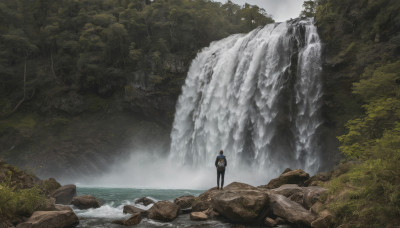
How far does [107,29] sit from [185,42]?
8.60 m

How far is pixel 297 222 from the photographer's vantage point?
8.66m

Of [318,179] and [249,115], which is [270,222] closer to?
[318,179]

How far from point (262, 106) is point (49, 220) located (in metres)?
16.6

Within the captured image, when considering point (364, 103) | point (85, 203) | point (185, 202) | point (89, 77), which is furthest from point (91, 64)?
point (364, 103)

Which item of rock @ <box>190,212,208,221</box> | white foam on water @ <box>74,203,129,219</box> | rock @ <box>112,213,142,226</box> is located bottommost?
white foam on water @ <box>74,203,129,219</box>

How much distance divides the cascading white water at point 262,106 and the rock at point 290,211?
10818mm

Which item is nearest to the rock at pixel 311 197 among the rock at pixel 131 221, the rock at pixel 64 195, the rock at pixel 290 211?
the rock at pixel 290 211

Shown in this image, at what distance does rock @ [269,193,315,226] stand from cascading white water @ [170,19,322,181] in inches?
426

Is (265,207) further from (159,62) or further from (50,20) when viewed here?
(50,20)

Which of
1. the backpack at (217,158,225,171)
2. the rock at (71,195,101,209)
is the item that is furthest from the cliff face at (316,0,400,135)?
the rock at (71,195,101,209)

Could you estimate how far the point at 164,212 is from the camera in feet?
33.9

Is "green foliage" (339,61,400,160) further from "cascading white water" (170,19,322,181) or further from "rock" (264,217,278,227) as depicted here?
"rock" (264,217,278,227)

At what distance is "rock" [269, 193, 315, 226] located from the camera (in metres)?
8.53

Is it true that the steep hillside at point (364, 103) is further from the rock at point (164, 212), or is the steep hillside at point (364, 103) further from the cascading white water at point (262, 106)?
the rock at point (164, 212)
